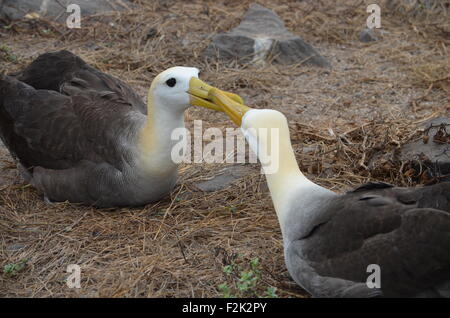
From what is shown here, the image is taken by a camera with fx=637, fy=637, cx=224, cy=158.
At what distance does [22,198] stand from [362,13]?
689 cm

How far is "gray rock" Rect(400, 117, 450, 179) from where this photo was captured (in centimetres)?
525

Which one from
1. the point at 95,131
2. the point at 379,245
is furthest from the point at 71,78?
the point at 379,245

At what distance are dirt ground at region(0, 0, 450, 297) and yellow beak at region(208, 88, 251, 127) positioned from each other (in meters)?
0.95

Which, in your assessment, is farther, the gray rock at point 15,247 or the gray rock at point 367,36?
the gray rock at point 367,36

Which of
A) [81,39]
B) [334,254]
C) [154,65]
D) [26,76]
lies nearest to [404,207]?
[334,254]

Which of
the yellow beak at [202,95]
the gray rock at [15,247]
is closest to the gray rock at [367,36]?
the yellow beak at [202,95]

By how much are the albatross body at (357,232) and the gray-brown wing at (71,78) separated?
6.98ft

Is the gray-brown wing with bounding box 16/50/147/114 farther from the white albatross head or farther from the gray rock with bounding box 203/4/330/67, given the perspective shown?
the gray rock with bounding box 203/4/330/67

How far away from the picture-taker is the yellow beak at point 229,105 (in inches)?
172

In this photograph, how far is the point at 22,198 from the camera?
5.71 meters

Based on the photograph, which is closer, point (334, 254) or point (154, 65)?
point (334, 254)

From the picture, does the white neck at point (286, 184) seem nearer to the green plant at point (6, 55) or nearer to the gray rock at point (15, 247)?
the gray rock at point (15, 247)

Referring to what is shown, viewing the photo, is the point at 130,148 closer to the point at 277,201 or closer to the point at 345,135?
the point at 277,201
